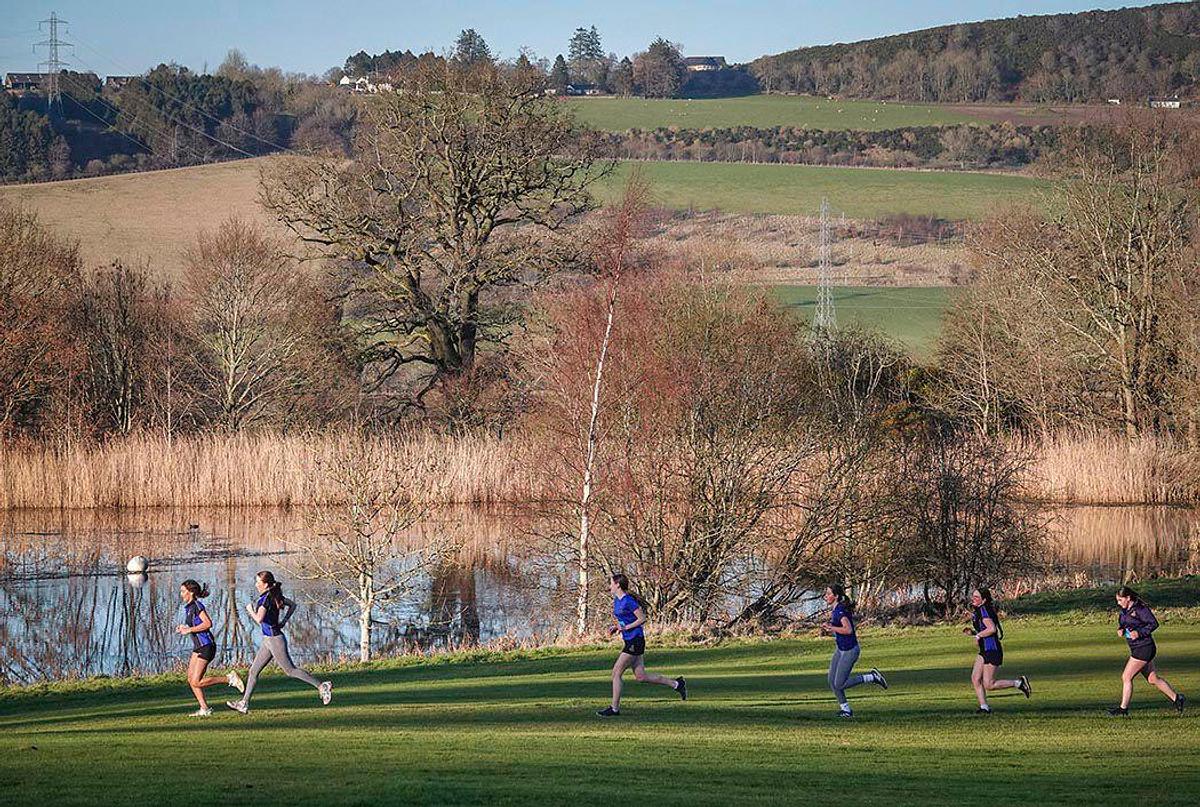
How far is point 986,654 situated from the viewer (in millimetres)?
15148

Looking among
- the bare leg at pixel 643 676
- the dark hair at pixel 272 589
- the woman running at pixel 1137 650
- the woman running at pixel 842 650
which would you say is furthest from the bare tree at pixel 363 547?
the woman running at pixel 1137 650

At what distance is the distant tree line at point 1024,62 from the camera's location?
146750 millimetres

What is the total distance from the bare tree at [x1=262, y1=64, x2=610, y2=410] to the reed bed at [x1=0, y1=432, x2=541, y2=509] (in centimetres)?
658

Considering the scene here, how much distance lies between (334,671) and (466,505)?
21.3 m

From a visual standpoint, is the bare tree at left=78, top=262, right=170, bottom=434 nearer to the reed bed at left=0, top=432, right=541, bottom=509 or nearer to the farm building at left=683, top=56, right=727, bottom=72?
the reed bed at left=0, top=432, right=541, bottom=509

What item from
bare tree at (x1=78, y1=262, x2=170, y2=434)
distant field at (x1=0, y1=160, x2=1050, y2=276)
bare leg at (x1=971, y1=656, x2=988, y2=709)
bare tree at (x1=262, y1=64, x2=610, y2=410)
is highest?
distant field at (x1=0, y1=160, x2=1050, y2=276)

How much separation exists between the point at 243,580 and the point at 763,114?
125 meters

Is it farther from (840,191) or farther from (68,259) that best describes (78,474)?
(840,191)

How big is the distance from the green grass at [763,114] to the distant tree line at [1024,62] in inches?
313

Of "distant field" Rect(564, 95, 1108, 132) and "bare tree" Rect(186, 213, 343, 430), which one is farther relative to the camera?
"distant field" Rect(564, 95, 1108, 132)

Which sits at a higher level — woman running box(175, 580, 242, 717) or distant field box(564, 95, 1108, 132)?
distant field box(564, 95, 1108, 132)

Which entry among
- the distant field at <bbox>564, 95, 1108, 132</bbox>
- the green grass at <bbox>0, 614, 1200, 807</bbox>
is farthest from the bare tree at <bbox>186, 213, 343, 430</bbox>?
the distant field at <bbox>564, 95, 1108, 132</bbox>

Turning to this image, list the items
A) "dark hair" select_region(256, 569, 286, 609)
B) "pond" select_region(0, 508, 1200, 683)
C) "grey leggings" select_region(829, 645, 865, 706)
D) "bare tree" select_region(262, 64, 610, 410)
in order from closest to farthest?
"dark hair" select_region(256, 569, 286, 609)
"grey leggings" select_region(829, 645, 865, 706)
"pond" select_region(0, 508, 1200, 683)
"bare tree" select_region(262, 64, 610, 410)

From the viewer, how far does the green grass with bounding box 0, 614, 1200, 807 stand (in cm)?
1074
